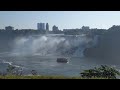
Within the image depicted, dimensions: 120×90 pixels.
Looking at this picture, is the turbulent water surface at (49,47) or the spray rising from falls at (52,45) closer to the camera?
the turbulent water surface at (49,47)

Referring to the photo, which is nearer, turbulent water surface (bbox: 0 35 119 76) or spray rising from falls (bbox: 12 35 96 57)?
turbulent water surface (bbox: 0 35 119 76)

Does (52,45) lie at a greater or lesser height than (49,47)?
greater

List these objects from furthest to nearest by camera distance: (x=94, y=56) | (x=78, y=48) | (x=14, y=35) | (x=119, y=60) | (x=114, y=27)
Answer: (x=14, y=35), (x=78, y=48), (x=114, y=27), (x=94, y=56), (x=119, y=60)

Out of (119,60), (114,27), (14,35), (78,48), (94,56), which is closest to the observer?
(119,60)

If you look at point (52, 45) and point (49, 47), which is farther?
point (49, 47)
